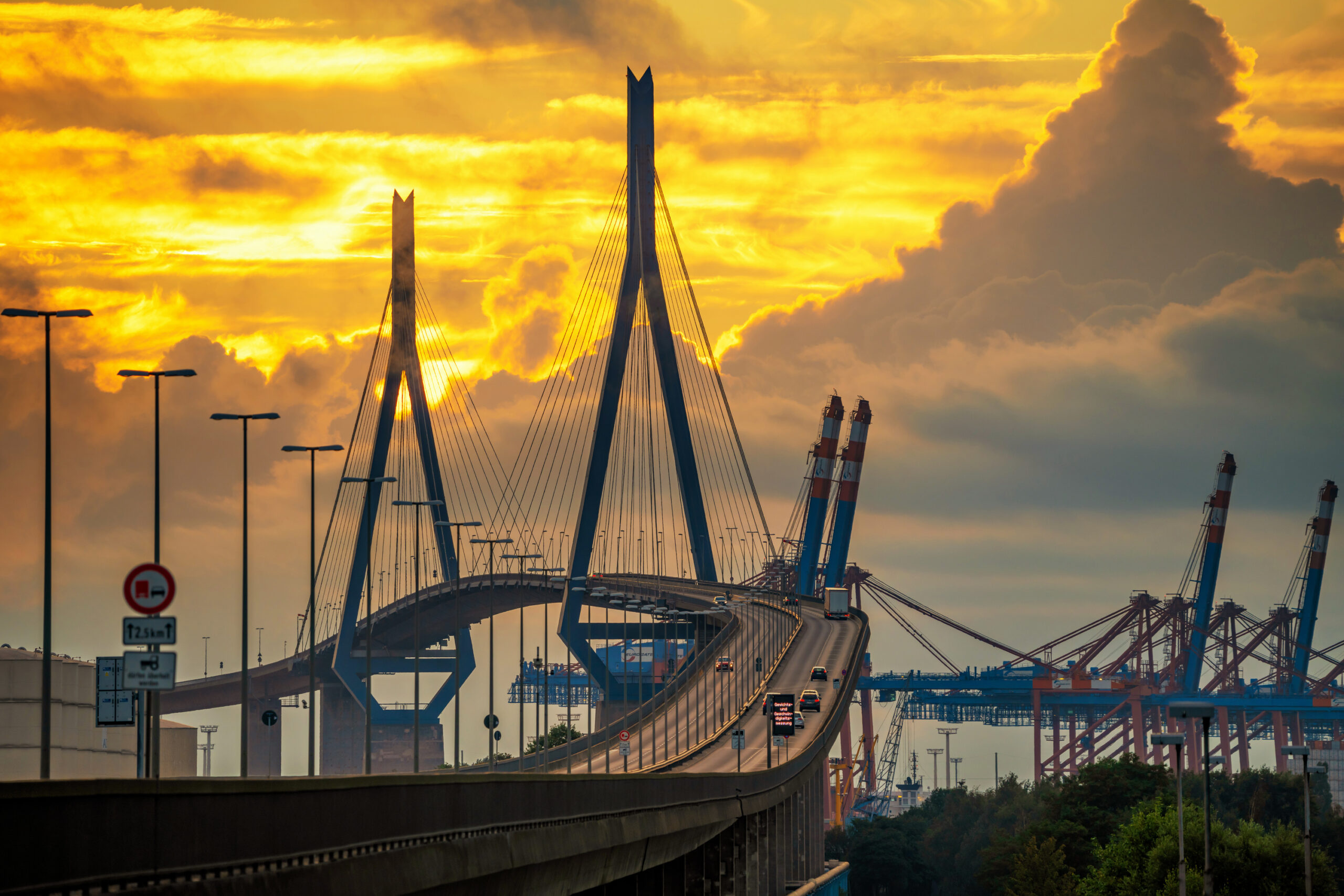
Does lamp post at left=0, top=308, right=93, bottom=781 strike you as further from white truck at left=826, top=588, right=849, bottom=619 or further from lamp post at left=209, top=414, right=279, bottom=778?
white truck at left=826, top=588, right=849, bottom=619

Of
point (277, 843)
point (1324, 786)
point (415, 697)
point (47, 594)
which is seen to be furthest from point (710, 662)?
point (277, 843)

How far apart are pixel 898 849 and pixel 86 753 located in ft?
226

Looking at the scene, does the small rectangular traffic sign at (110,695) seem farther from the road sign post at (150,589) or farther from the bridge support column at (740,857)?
the road sign post at (150,589)

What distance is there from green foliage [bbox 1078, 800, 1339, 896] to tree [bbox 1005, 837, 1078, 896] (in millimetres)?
18687

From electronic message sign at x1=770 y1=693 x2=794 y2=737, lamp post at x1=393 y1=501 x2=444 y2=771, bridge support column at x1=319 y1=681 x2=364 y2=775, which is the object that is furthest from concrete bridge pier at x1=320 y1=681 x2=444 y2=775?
lamp post at x1=393 y1=501 x2=444 y2=771

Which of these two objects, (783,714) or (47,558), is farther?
(783,714)

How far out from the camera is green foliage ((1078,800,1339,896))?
229 ft

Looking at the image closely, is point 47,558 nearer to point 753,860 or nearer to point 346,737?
point 753,860

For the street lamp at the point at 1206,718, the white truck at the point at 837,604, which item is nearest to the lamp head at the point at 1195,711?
the street lamp at the point at 1206,718

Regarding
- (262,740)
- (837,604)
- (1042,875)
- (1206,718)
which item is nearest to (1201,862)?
(1206,718)

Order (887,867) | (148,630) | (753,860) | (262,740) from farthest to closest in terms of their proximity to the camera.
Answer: (262,740), (887,867), (753,860), (148,630)

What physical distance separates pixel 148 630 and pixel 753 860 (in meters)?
54.4

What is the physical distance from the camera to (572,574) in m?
130

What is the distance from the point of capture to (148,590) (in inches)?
930
